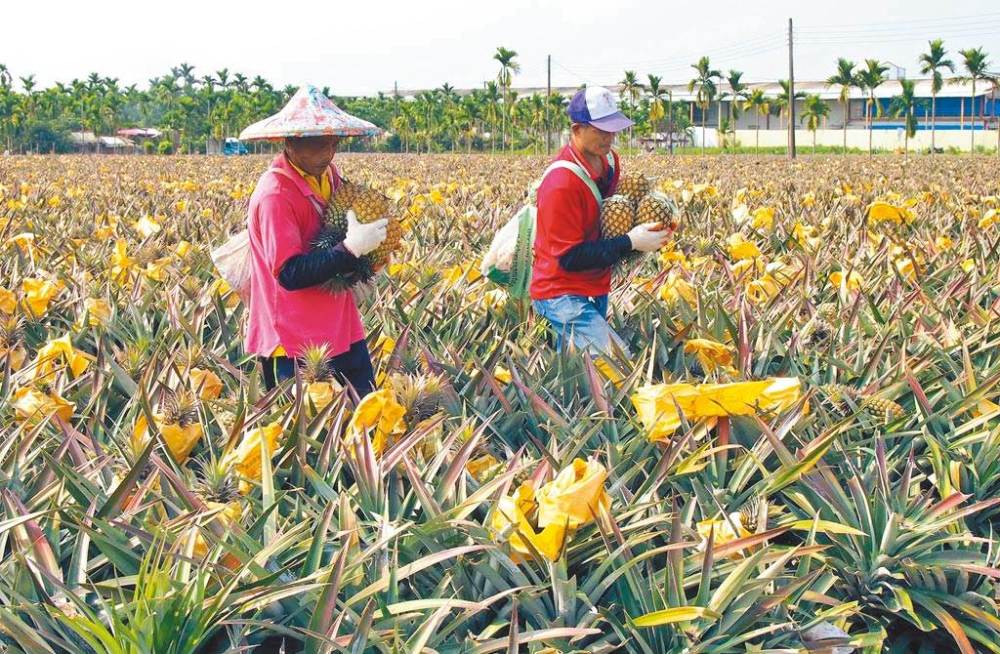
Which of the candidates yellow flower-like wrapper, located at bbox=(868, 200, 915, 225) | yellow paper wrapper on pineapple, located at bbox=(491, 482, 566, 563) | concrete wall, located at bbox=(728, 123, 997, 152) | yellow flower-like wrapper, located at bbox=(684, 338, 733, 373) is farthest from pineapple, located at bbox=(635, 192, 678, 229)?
concrete wall, located at bbox=(728, 123, 997, 152)

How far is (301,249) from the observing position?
2910 mm

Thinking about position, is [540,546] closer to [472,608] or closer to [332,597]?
[472,608]

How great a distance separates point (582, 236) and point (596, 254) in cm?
10

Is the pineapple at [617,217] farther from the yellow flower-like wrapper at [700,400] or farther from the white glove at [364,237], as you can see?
the yellow flower-like wrapper at [700,400]

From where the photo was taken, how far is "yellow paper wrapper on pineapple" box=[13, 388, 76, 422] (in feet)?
8.30

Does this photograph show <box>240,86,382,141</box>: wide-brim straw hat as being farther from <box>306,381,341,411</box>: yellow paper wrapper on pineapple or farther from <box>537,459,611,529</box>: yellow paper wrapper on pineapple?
<box>537,459,611,529</box>: yellow paper wrapper on pineapple

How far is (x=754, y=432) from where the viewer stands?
8.35 ft

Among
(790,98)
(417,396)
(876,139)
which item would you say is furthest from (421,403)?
(876,139)

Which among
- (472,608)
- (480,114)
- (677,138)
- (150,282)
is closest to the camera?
(472,608)

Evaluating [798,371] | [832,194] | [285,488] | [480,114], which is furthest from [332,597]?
[480,114]

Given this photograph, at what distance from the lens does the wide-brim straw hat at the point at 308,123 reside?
2.80m

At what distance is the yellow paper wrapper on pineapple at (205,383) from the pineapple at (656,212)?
1.56 meters

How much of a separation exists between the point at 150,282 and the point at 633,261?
84.6 inches

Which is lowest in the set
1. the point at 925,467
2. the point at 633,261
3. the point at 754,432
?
the point at 925,467
